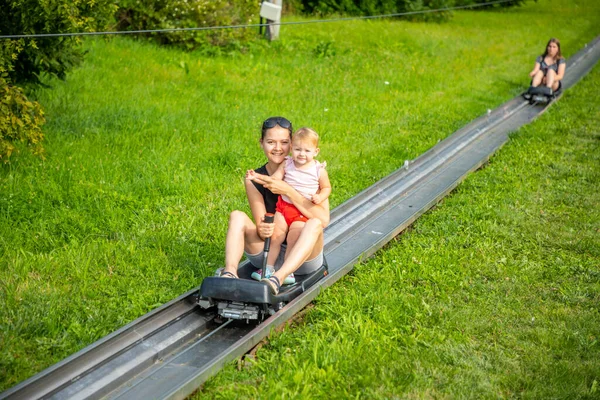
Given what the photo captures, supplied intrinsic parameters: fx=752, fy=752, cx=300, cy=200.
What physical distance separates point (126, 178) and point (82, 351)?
3720mm

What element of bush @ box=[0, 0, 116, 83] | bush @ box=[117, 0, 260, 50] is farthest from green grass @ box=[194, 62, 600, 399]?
bush @ box=[117, 0, 260, 50]

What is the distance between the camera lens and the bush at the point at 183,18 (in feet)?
47.5

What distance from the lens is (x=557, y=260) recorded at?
640cm

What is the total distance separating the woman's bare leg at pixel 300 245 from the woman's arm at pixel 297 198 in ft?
0.29

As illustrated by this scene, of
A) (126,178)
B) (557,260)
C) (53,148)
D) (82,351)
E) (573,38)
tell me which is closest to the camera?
(82,351)

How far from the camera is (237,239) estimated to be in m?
5.30

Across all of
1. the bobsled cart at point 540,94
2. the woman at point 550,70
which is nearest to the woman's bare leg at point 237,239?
the bobsled cart at point 540,94

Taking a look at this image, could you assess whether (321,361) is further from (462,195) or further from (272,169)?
(462,195)

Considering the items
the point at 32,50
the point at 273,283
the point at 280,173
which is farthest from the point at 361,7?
the point at 273,283

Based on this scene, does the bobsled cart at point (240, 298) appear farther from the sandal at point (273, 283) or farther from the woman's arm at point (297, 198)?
the woman's arm at point (297, 198)

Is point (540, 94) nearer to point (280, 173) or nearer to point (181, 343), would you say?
point (280, 173)

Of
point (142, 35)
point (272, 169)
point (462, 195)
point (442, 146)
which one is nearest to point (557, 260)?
point (462, 195)

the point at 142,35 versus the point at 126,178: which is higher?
the point at 142,35

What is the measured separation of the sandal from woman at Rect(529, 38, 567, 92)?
9791 mm
